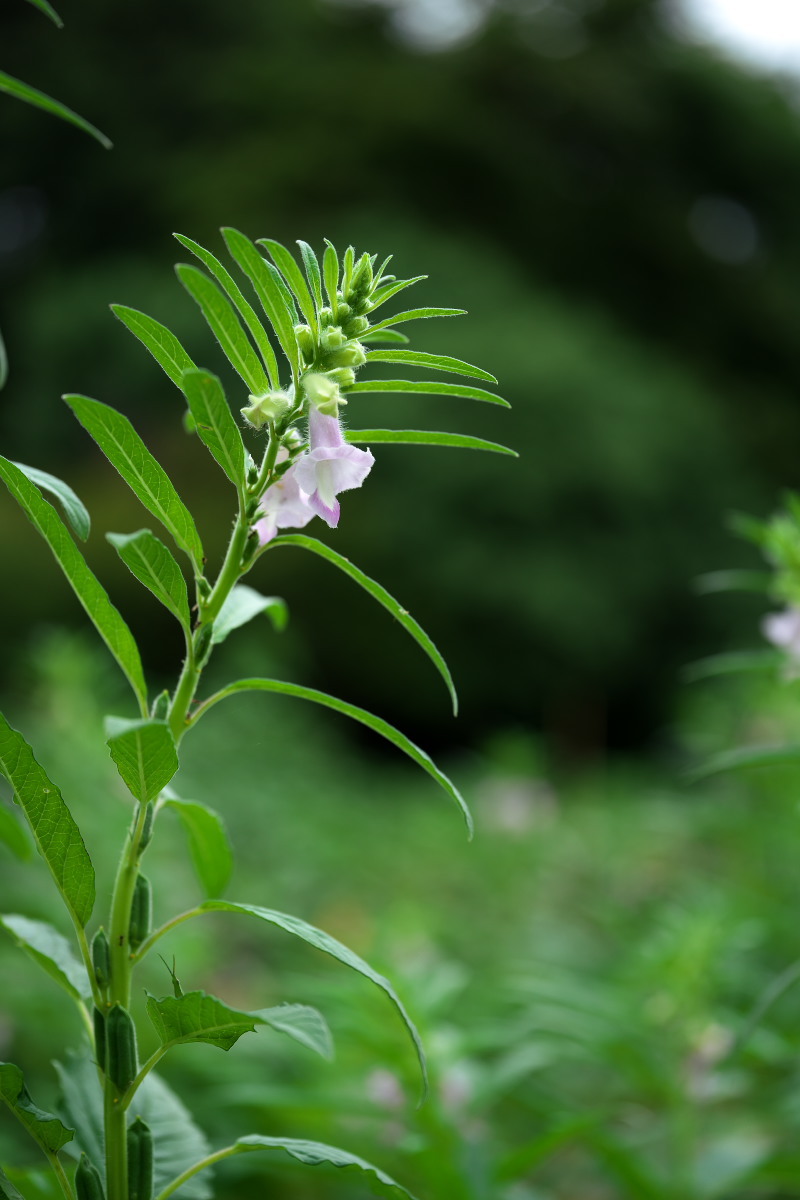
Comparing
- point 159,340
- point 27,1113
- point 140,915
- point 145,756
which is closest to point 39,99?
point 159,340

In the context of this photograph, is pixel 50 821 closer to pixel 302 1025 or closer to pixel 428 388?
pixel 302 1025

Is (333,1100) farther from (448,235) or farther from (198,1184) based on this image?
(448,235)

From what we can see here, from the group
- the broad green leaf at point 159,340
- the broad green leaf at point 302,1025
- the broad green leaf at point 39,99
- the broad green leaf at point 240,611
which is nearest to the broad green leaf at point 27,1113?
the broad green leaf at point 302,1025

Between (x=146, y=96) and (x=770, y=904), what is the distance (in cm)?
866

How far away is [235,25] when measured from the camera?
30.1 feet

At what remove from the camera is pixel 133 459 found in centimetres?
60

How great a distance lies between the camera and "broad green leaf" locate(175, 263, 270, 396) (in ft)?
1.77

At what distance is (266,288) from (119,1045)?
0.45 m

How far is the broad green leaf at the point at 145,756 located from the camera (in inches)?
21.2

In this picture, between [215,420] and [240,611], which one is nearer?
[215,420]

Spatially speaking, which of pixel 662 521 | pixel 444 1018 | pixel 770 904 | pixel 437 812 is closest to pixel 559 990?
pixel 444 1018

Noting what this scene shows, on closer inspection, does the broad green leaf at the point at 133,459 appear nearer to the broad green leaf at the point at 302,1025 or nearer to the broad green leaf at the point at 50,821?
the broad green leaf at the point at 50,821

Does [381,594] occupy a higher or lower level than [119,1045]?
higher

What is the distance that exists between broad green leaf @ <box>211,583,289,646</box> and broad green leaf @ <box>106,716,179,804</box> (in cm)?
9
